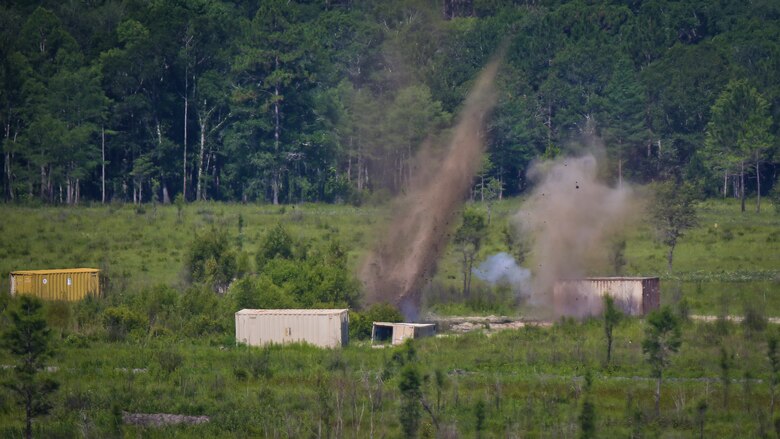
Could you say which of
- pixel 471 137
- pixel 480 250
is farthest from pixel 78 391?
pixel 480 250

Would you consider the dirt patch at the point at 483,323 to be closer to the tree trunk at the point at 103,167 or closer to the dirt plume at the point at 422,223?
the dirt plume at the point at 422,223

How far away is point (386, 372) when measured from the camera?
53219 mm

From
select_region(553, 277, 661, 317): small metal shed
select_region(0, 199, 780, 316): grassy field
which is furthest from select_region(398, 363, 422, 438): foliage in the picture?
select_region(0, 199, 780, 316): grassy field

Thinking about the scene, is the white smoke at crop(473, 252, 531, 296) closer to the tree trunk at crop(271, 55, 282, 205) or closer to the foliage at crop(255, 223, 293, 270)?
the foliage at crop(255, 223, 293, 270)

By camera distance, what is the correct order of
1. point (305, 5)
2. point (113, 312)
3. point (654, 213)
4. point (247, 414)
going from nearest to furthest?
point (247, 414), point (113, 312), point (654, 213), point (305, 5)

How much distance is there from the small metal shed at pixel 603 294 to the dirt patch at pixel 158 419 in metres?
23.4

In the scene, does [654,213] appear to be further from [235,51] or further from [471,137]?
[235,51]

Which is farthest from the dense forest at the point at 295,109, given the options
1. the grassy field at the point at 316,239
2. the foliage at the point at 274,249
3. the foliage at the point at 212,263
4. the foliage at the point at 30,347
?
the foliage at the point at 30,347

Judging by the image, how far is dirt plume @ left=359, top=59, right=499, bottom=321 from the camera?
7138 centimetres

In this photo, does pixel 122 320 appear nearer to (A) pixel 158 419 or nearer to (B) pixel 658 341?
(A) pixel 158 419

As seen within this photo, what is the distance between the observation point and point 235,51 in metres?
118

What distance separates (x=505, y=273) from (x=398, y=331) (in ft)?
53.9

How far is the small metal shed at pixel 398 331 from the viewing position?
6194 centimetres

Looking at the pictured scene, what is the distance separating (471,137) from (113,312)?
21.0m
